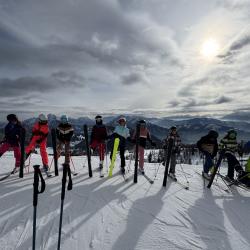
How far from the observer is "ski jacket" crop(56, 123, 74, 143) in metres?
11.1

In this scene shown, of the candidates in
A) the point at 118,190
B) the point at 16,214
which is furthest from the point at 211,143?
the point at 16,214

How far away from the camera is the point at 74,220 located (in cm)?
629

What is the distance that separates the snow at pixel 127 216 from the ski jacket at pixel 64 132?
1970 millimetres

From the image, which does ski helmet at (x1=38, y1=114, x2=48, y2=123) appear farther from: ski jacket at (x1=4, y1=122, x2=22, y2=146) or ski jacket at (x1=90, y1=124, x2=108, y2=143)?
ski jacket at (x1=90, y1=124, x2=108, y2=143)

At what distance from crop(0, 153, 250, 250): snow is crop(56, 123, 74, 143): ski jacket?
77.6 inches

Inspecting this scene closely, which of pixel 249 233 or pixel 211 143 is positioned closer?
pixel 249 233

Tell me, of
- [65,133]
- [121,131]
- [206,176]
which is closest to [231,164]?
[206,176]

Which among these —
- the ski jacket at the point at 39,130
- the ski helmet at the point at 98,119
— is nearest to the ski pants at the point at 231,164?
the ski helmet at the point at 98,119

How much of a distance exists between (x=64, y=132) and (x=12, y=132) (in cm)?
214

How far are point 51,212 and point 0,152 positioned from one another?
575cm

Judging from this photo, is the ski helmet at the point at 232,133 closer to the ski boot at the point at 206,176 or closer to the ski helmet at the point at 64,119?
the ski boot at the point at 206,176

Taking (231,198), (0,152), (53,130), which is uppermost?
(53,130)

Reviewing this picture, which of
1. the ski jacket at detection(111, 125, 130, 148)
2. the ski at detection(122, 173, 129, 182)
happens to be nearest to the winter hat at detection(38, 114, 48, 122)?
the ski jacket at detection(111, 125, 130, 148)

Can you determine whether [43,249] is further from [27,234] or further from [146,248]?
[146,248]
